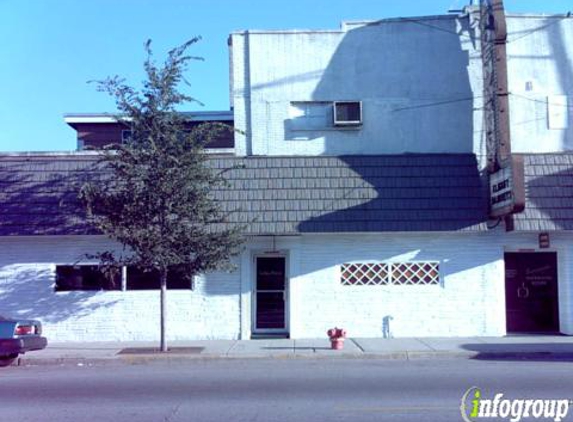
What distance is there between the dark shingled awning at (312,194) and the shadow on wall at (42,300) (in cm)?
156

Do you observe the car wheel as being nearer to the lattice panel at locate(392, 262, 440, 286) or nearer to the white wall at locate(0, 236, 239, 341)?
the white wall at locate(0, 236, 239, 341)

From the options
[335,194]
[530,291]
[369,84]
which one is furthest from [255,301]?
[530,291]

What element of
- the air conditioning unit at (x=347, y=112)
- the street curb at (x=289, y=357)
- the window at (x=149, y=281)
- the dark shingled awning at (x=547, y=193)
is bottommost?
the street curb at (x=289, y=357)

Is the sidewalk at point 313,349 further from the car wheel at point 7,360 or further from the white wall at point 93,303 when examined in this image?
the white wall at point 93,303

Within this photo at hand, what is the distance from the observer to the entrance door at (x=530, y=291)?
59.0ft

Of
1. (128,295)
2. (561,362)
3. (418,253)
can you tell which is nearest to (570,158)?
(418,253)

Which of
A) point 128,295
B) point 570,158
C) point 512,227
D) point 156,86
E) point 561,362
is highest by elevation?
point 156,86

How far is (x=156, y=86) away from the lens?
50.4ft

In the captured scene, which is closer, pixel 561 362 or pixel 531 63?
pixel 561 362

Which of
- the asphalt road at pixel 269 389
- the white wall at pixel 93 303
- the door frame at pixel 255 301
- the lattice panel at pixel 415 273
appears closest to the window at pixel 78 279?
the white wall at pixel 93 303

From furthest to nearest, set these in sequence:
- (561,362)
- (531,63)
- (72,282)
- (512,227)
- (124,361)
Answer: (531,63)
(72,282)
(512,227)
(124,361)
(561,362)

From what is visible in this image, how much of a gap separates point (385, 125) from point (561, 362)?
7.82 meters

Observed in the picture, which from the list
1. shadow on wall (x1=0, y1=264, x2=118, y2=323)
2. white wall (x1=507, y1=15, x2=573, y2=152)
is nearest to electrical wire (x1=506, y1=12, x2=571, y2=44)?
white wall (x1=507, y1=15, x2=573, y2=152)

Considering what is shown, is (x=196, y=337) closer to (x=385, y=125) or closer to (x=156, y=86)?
(x=156, y=86)
